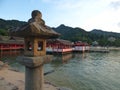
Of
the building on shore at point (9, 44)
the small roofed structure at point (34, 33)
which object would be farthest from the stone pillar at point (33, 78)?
the building on shore at point (9, 44)

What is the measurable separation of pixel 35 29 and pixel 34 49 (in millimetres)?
773

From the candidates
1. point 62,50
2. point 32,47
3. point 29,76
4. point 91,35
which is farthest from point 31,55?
point 91,35

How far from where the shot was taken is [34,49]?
18.4 ft

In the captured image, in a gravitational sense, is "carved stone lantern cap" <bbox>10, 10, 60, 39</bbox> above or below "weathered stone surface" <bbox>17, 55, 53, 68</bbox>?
above

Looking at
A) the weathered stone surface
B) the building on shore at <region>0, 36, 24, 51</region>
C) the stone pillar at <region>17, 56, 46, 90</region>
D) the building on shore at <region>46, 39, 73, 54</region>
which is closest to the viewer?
the weathered stone surface

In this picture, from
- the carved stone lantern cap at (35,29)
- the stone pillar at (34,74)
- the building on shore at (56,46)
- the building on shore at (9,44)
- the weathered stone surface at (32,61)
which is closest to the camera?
the carved stone lantern cap at (35,29)

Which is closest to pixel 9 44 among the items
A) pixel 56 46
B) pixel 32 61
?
pixel 56 46

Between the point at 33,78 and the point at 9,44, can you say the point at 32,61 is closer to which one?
the point at 33,78

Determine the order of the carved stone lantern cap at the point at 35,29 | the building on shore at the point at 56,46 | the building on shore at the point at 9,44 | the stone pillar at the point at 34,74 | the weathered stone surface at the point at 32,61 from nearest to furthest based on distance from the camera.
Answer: the carved stone lantern cap at the point at 35,29
the weathered stone surface at the point at 32,61
the stone pillar at the point at 34,74
the building on shore at the point at 56,46
the building on shore at the point at 9,44

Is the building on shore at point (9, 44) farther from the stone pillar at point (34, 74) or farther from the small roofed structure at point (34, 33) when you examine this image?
the stone pillar at point (34, 74)

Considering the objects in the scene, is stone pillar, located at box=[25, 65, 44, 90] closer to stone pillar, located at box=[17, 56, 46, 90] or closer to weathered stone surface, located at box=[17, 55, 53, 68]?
stone pillar, located at box=[17, 56, 46, 90]

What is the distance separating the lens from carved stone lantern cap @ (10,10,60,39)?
5.08 meters

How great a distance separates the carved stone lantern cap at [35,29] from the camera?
16.7 feet

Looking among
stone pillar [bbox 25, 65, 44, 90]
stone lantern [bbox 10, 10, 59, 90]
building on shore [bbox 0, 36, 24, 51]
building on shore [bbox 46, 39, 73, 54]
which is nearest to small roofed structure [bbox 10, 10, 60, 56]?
stone lantern [bbox 10, 10, 59, 90]
